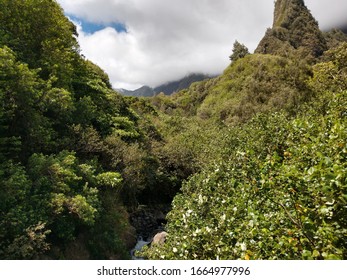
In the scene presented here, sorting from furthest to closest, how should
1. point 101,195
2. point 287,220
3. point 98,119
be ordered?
point 98,119
point 101,195
point 287,220

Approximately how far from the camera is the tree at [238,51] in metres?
75.2

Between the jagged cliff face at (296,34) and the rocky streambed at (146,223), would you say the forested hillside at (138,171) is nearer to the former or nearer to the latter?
the rocky streambed at (146,223)

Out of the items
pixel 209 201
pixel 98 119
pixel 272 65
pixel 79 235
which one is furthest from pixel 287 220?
pixel 272 65

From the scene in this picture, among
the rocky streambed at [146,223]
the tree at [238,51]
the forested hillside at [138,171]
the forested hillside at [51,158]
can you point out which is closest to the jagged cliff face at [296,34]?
the tree at [238,51]

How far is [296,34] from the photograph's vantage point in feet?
284

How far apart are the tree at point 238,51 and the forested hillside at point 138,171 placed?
4425cm

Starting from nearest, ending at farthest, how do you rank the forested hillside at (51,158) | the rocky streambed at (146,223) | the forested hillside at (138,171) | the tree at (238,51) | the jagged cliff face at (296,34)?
1. the forested hillside at (138,171)
2. the forested hillside at (51,158)
3. the rocky streambed at (146,223)
4. the tree at (238,51)
5. the jagged cliff face at (296,34)

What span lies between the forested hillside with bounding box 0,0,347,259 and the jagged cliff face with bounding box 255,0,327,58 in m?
53.4

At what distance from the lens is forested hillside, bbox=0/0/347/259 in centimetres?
553

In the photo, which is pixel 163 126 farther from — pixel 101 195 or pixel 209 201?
pixel 209 201

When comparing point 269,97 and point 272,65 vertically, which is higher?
point 272,65
